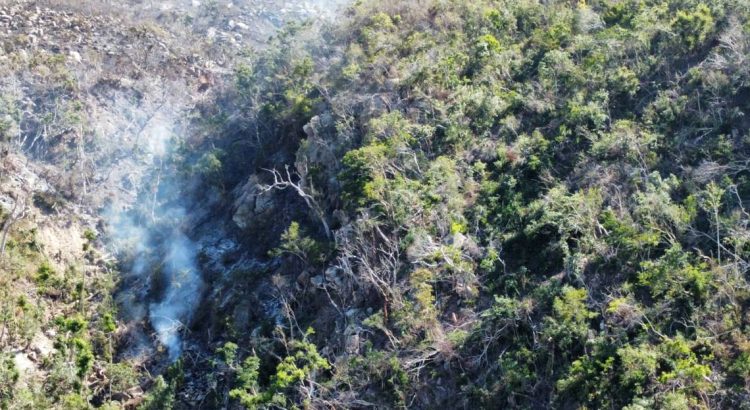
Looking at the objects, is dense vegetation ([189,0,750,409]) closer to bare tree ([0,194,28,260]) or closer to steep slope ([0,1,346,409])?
steep slope ([0,1,346,409])

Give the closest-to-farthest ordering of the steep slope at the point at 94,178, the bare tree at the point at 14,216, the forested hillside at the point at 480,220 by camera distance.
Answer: the forested hillside at the point at 480,220, the steep slope at the point at 94,178, the bare tree at the point at 14,216

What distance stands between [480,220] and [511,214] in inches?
37.2

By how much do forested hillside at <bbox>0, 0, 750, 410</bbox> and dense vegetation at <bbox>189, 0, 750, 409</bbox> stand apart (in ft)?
0.23

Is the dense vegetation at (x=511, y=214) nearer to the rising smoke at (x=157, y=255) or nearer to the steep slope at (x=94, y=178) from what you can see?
the rising smoke at (x=157, y=255)

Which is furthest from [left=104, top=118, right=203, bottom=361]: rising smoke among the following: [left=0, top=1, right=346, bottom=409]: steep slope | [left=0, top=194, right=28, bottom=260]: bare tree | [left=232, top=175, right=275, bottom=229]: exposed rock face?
[left=0, top=194, right=28, bottom=260]: bare tree

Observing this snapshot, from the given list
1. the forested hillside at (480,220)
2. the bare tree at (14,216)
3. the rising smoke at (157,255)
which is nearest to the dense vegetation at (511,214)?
the forested hillside at (480,220)

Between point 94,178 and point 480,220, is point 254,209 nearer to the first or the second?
point 94,178

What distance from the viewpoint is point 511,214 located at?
66.5ft

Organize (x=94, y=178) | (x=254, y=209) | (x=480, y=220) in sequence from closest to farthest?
(x=480, y=220) < (x=254, y=209) < (x=94, y=178)

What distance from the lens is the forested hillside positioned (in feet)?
54.6

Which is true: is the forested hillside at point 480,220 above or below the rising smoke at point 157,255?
above

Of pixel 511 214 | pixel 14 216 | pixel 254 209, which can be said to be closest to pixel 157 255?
pixel 254 209

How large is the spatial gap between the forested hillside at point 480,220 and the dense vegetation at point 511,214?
0.23 ft

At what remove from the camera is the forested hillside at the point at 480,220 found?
16.6m
